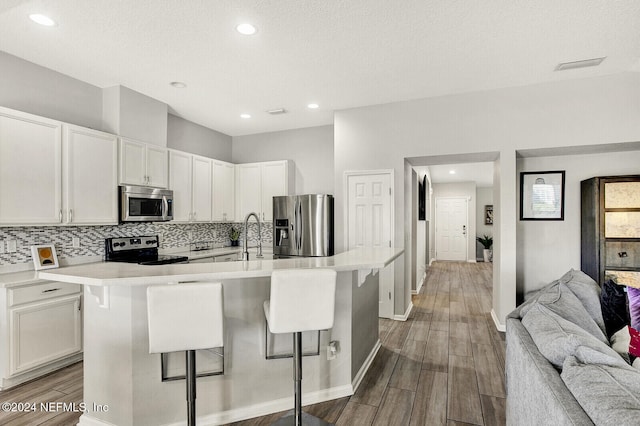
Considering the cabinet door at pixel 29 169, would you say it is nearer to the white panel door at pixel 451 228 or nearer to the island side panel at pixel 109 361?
the island side panel at pixel 109 361

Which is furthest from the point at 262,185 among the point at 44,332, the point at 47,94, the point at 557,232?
the point at 557,232

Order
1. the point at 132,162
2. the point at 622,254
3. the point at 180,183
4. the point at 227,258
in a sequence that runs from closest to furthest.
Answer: the point at 622,254, the point at 132,162, the point at 180,183, the point at 227,258

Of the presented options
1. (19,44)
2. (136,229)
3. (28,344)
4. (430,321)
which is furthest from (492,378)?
(19,44)

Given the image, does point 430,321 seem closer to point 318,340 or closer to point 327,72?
point 318,340

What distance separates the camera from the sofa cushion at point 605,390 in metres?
0.87

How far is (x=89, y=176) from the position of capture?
3365mm

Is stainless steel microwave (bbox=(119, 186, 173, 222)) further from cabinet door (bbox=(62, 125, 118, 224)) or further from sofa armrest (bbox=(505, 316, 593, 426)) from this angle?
sofa armrest (bbox=(505, 316, 593, 426))

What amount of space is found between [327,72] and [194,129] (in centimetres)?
272

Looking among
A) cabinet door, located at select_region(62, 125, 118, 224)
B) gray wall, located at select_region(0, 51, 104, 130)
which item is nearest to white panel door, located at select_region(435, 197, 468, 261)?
cabinet door, located at select_region(62, 125, 118, 224)

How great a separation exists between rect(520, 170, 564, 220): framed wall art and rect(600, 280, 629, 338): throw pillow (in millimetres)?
2170

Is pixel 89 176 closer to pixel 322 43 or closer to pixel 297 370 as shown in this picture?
pixel 322 43

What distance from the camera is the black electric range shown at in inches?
148

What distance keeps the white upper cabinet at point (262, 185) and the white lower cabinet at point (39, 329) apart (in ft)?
8.85

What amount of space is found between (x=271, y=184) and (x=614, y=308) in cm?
429
